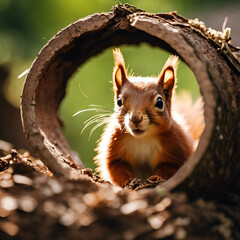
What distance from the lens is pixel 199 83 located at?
1.49 m

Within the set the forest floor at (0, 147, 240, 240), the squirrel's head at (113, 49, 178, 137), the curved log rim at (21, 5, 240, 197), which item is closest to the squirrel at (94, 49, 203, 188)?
the squirrel's head at (113, 49, 178, 137)

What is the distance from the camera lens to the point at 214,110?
144 cm

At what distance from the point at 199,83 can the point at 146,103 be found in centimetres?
44

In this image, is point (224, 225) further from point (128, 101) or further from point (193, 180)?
point (128, 101)

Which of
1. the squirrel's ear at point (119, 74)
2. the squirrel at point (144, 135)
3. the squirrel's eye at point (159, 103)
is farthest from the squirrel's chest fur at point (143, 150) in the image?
the squirrel's ear at point (119, 74)

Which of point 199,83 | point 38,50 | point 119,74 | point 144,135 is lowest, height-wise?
point 199,83


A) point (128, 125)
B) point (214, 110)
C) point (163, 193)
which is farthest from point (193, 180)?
point (128, 125)

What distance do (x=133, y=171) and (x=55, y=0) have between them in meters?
3.08

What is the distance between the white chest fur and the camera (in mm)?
2037

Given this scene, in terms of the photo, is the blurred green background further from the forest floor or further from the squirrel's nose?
the forest floor

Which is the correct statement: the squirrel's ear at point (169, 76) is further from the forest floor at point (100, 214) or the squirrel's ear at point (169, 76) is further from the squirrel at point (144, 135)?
the forest floor at point (100, 214)

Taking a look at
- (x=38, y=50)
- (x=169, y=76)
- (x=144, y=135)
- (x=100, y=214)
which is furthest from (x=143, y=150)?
(x=38, y=50)

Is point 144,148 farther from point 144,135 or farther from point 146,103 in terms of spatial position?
point 146,103

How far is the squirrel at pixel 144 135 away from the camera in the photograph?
1905 millimetres
